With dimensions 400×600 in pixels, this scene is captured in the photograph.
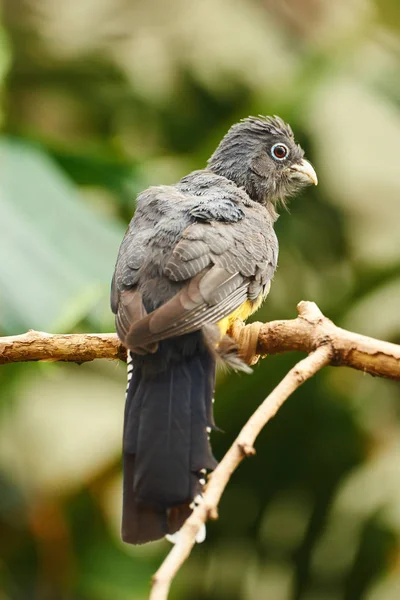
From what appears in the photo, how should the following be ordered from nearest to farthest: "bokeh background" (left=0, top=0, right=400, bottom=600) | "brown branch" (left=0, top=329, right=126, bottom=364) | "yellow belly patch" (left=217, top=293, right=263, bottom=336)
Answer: "brown branch" (left=0, top=329, right=126, bottom=364)
"yellow belly patch" (left=217, top=293, right=263, bottom=336)
"bokeh background" (left=0, top=0, right=400, bottom=600)

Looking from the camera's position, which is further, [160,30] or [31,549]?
[160,30]

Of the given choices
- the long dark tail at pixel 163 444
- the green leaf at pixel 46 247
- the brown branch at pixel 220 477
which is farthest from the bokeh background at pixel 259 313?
the brown branch at pixel 220 477

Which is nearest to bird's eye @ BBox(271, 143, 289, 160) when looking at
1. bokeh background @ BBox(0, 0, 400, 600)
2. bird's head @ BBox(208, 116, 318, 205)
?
bird's head @ BBox(208, 116, 318, 205)

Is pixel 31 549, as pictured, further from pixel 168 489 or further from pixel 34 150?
pixel 168 489

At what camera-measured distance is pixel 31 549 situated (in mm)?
5906

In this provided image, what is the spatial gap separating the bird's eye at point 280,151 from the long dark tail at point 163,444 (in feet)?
6.49

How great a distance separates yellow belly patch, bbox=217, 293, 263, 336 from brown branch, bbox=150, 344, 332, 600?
0.75m

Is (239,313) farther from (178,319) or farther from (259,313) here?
(259,313)

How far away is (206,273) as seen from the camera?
3.56 metres

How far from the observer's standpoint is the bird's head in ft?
16.0

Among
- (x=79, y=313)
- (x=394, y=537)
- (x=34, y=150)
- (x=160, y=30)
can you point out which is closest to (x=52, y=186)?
(x=34, y=150)

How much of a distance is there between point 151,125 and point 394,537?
13.3 ft

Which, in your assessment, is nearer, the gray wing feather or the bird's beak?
the gray wing feather

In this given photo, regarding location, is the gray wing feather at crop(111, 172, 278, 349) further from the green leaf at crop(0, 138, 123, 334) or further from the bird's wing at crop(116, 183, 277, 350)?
the green leaf at crop(0, 138, 123, 334)
